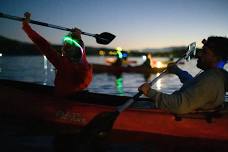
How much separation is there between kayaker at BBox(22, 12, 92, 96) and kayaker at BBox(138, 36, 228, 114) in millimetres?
2227

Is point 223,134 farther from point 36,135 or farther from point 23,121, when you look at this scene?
point 23,121

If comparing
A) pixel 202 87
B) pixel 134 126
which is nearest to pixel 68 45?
pixel 134 126

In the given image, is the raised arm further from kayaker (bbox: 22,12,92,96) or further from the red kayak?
the red kayak

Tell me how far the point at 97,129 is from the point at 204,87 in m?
1.60

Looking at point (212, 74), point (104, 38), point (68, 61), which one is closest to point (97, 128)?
point (212, 74)

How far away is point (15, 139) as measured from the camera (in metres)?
7.72

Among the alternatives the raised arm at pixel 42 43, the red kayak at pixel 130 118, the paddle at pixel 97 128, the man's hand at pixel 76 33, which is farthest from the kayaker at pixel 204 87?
the man's hand at pixel 76 33

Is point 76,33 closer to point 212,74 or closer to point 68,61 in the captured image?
point 68,61

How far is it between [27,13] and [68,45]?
42.8 inches

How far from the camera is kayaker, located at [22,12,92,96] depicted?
6211 millimetres

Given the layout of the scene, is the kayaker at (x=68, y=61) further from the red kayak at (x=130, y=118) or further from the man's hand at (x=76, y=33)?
the red kayak at (x=130, y=118)

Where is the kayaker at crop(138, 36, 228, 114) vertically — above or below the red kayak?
above

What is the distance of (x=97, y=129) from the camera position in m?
4.79

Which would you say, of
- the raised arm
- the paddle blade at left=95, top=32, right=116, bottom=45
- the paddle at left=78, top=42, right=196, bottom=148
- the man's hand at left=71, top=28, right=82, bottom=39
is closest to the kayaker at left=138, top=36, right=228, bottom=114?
the paddle at left=78, top=42, right=196, bottom=148
